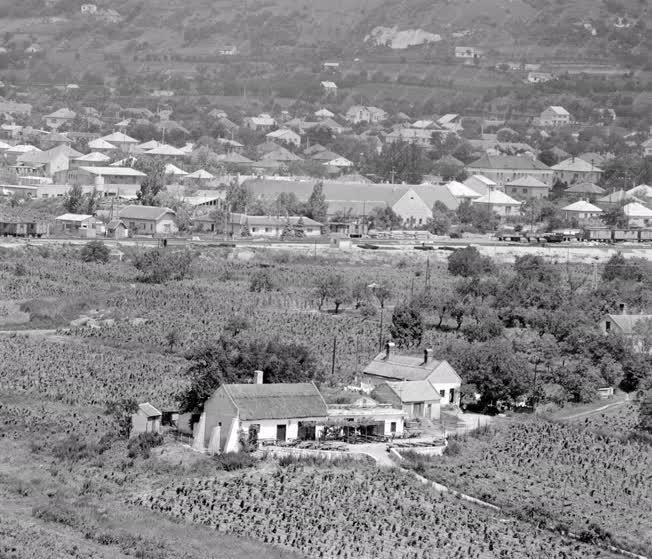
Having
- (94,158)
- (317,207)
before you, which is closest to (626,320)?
(317,207)

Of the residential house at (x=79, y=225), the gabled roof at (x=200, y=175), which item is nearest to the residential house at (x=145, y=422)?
the residential house at (x=79, y=225)

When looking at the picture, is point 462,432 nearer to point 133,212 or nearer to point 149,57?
point 133,212

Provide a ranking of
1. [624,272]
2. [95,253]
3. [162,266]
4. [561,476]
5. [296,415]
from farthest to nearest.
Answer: [624,272]
[95,253]
[162,266]
[296,415]
[561,476]

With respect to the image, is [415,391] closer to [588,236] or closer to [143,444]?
[143,444]

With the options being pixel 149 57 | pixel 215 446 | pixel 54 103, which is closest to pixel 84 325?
pixel 215 446

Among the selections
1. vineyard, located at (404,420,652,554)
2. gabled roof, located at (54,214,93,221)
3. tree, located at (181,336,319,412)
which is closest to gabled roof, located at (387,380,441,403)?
vineyard, located at (404,420,652,554)
